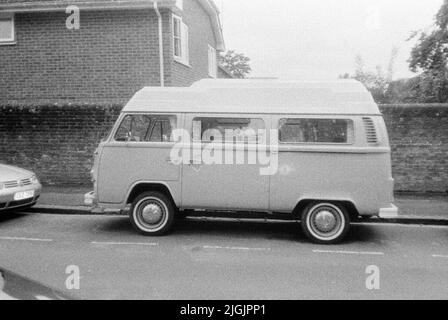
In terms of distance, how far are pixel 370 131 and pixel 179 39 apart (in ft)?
29.9

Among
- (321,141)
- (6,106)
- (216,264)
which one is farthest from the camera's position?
(6,106)

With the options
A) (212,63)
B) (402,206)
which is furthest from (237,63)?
(402,206)

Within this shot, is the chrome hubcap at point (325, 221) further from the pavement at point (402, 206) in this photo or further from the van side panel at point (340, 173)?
the pavement at point (402, 206)

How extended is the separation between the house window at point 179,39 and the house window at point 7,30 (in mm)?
4872

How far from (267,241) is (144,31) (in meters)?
8.38

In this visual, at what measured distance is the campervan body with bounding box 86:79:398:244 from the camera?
7.22m

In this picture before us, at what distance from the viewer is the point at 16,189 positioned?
28.6ft

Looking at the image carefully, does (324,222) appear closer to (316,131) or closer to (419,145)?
(316,131)

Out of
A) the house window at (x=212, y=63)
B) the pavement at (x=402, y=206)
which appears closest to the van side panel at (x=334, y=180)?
the pavement at (x=402, y=206)

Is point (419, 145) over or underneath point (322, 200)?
over

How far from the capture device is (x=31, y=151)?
12.5m
